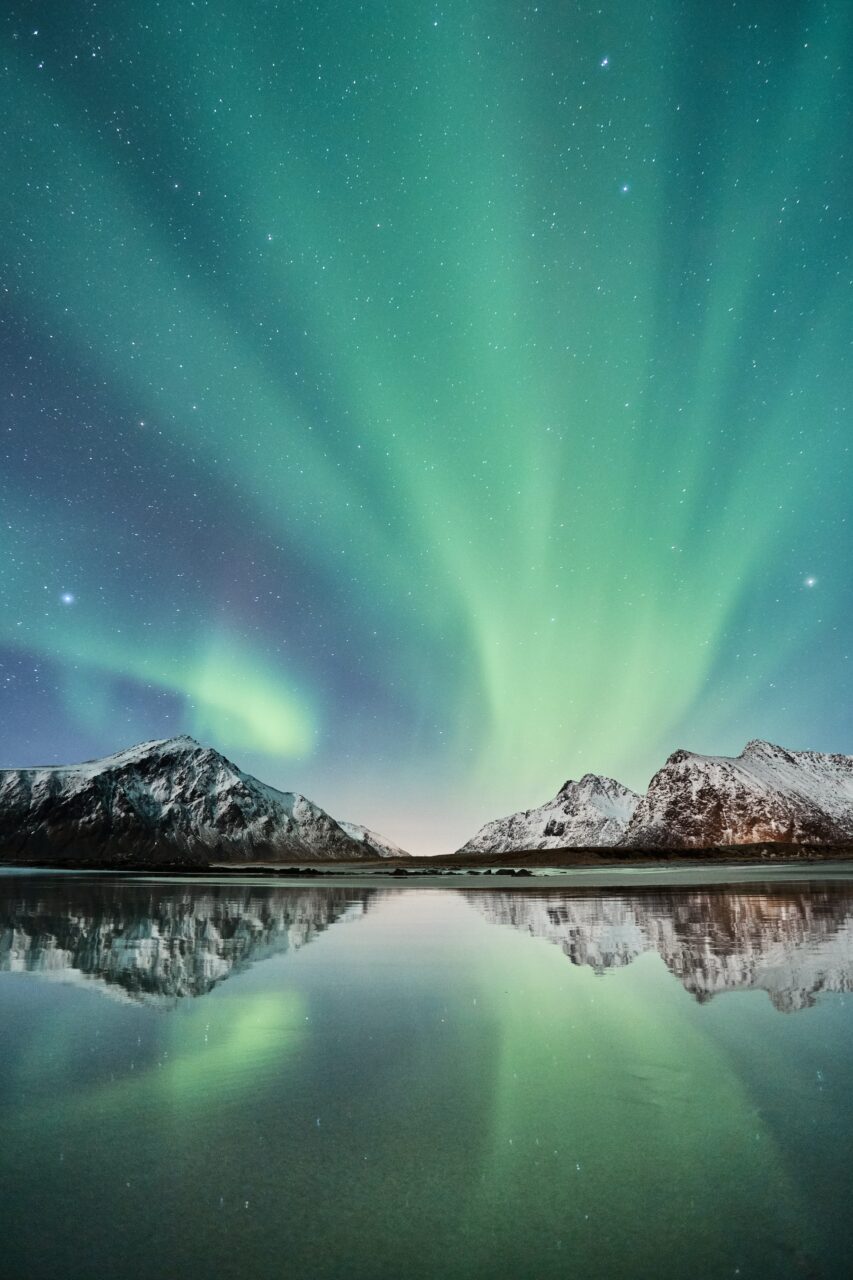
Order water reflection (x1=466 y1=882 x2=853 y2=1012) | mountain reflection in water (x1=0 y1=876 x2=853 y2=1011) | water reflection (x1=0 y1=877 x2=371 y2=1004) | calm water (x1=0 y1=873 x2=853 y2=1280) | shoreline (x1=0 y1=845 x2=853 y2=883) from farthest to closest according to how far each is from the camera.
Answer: shoreline (x1=0 y1=845 x2=853 y2=883) → water reflection (x1=0 y1=877 x2=371 y2=1004) → mountain reflection in water (x1=0 y1=876 x2=853 y2=1011) → water reflection (x1=466 y1=882 x2=853 y2=1012) → calm water (x1=0 y1=873 x2=853 y2=1280)

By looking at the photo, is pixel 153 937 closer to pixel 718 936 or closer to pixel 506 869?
pixel 718 936

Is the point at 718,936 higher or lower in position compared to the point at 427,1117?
higher

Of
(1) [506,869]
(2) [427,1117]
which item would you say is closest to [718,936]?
(2) [427,1117]

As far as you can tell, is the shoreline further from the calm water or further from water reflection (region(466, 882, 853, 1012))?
the calm water

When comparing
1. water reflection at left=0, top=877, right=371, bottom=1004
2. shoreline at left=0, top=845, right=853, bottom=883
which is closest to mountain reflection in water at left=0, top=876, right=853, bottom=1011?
water reflection at left=0, top=877, right=371, bottom=1004

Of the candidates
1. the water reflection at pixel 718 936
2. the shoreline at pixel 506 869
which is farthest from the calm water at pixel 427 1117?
the shoreline at pixel 506 869

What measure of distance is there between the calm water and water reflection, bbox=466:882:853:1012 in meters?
0.17

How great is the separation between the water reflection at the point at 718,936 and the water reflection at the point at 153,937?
668 centimetres

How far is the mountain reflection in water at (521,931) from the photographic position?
11688mm

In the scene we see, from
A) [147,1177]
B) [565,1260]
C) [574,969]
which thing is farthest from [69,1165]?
[574,969]

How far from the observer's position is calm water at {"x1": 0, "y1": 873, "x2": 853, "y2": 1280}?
13.2 feet

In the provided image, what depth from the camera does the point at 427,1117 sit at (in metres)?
6.07

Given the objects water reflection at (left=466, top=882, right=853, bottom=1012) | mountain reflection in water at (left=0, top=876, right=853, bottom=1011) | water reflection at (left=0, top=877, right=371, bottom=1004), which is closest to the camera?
water reflection at (left=466, top=882, right=853, bottom=1012)

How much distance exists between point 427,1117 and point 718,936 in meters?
13.1
